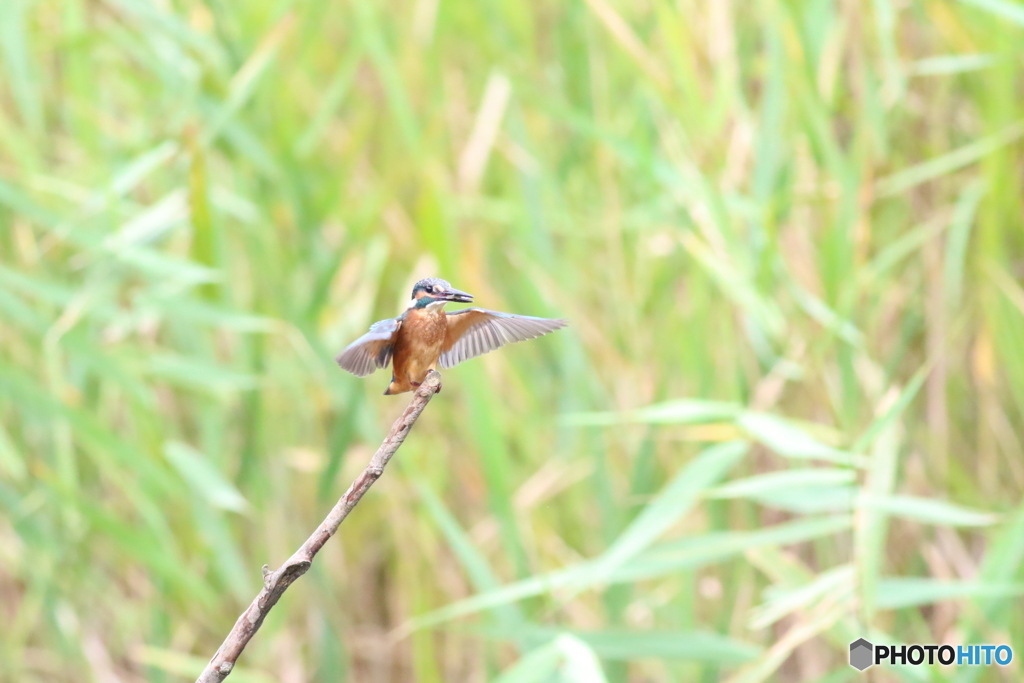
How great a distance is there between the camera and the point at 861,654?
3.99ft

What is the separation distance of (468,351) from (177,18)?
85 centimetres

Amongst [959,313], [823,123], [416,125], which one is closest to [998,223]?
[959,313]

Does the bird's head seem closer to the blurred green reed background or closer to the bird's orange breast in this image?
the bird's orange breast

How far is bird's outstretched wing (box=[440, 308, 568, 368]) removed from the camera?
29.2 inches

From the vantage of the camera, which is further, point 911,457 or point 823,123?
point 911,457

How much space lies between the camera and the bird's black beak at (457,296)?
0.66 m

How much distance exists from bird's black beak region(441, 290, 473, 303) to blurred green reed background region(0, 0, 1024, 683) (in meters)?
0.54

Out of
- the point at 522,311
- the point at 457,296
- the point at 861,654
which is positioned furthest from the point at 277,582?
the point at 522,311

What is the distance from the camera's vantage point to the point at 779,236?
5.27 ft

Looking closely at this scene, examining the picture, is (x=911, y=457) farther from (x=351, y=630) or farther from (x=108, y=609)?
(x=108, y=609)

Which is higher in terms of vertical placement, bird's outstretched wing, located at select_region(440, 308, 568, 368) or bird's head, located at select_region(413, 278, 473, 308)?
bird's head, located at select_region(413, 278, 473, 308)

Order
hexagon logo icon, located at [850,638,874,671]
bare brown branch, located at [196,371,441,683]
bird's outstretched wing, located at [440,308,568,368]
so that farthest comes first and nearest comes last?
hexagon logo icon, located at [850,638,874,671]
bird's outstretched wing, located at [440,308,568,368]
bare brown branch, located at [196,371,441,683]

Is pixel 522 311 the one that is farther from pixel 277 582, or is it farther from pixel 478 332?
pixel 277 582

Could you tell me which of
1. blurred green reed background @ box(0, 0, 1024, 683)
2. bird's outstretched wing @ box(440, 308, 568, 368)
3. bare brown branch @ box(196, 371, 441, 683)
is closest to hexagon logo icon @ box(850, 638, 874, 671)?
blurred green reed background @ box(0, 0, 1024, 683)
